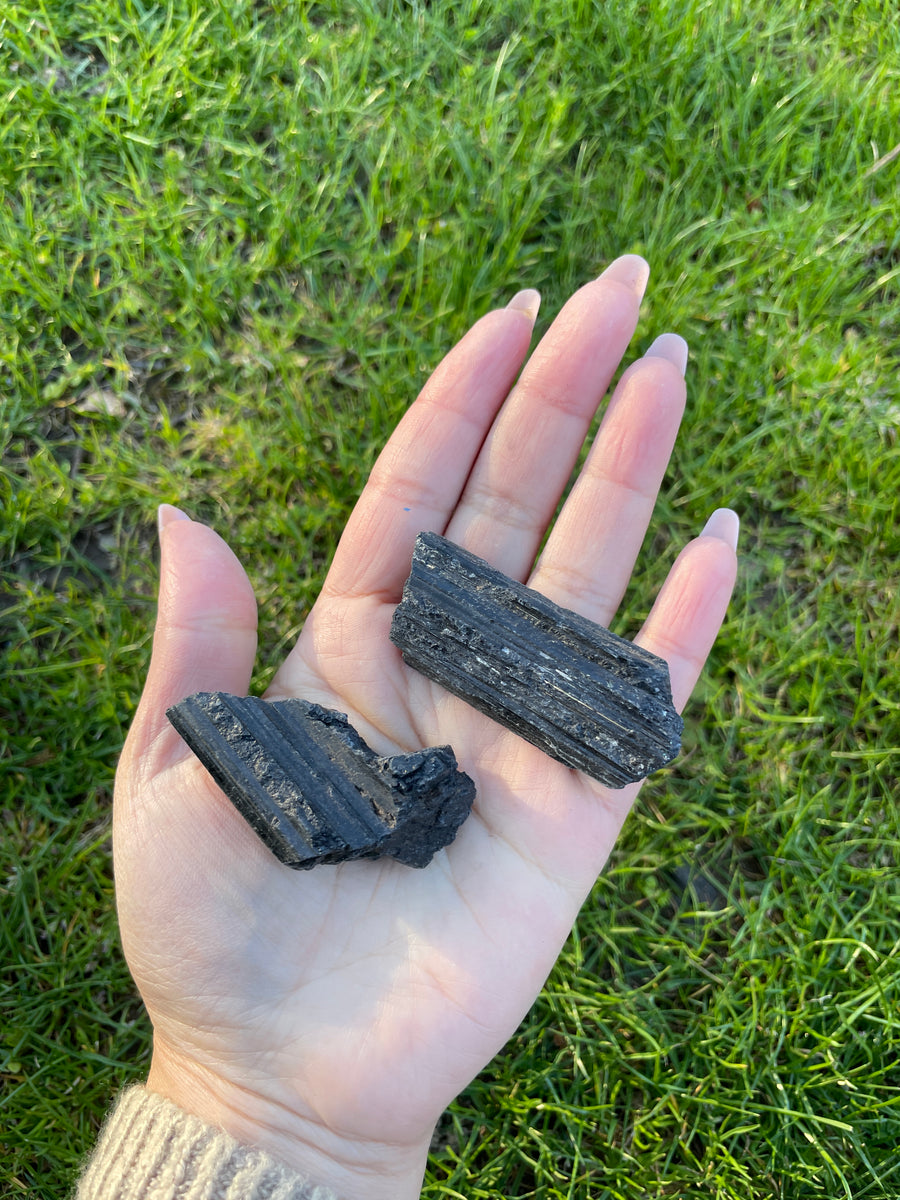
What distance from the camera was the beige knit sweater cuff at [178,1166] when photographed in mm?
2006

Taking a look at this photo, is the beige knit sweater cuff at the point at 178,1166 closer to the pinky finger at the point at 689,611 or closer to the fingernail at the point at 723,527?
the pinky finger at the point at 689,611

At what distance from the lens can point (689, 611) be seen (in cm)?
253

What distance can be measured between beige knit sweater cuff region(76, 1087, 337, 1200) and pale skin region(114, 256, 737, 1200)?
0.06m

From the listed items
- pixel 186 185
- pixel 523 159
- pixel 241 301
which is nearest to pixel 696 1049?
pixel 241 301

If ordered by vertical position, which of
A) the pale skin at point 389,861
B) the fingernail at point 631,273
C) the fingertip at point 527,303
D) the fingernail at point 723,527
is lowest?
the pale skin at point 389,861

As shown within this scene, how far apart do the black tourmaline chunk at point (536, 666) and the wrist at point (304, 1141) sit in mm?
1101

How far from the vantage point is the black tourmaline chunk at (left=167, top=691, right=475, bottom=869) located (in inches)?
87.0

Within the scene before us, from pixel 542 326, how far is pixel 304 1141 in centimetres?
284

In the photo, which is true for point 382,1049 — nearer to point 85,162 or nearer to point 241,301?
point 241,301

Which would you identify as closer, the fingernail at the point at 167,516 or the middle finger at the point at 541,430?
the fingernail at the point at 167,516

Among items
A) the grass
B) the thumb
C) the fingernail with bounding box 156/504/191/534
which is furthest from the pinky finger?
the fingernail with bounding box 156/504/191/534

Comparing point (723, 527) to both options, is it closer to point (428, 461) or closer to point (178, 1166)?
point (428, 461)

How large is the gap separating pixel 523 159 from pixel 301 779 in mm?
2745

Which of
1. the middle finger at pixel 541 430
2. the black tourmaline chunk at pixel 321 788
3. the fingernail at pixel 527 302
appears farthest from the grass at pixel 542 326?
the black tourmaline chunk at pixel 321 788
